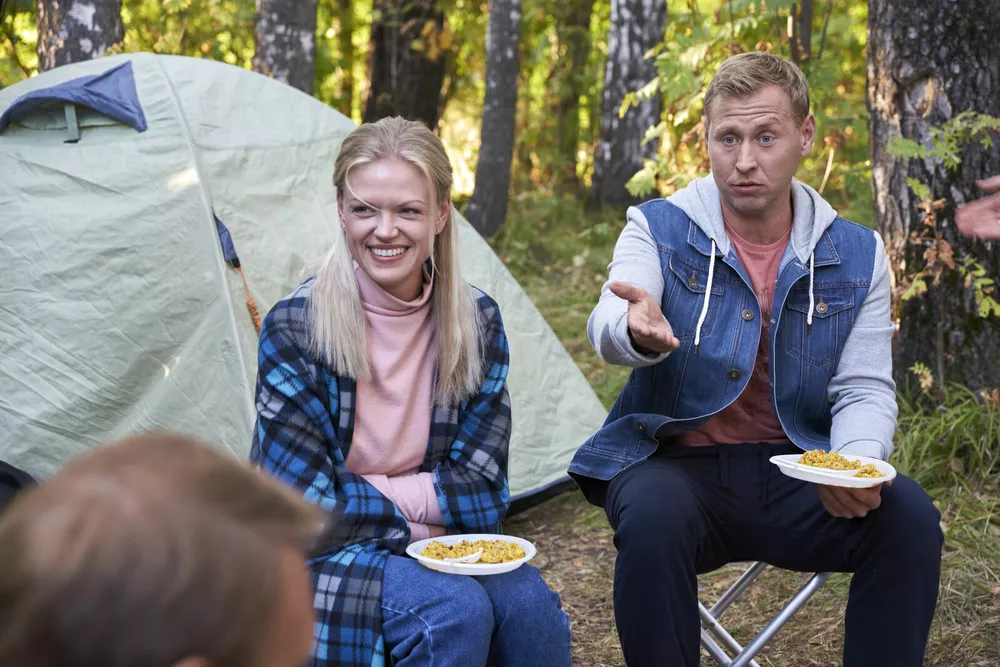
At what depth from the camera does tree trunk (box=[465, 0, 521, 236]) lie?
7.99 metres

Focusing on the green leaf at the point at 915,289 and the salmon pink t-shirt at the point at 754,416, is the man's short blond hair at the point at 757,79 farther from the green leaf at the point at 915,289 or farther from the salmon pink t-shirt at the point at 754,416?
the green leaf at the point at 915,289

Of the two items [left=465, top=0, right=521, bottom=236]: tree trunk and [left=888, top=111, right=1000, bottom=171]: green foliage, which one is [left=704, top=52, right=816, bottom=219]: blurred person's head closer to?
[left=888, top=111, right=1000, bottom=171]: green foliage

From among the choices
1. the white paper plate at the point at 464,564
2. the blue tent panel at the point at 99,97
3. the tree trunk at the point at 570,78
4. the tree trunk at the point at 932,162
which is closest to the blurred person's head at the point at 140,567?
the white paper plate at the point at 464,564

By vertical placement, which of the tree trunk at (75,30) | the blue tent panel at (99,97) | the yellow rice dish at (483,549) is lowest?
the yellow rice dish at (483,549)

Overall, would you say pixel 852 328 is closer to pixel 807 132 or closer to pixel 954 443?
pixel 807 132

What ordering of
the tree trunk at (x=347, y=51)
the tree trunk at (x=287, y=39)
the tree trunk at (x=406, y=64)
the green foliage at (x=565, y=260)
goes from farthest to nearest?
the tree trunk at (x=347, y=51) < the tree trunk at (x=406, y=64) < the tree trunk at (x=287, y=39) < the green foliage at (x=565, y=260)

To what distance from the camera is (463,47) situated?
10906 millimetres

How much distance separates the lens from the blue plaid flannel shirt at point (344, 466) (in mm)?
2111

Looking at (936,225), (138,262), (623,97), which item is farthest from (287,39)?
(936,225)

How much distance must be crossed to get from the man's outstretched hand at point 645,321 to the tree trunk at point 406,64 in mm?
7218

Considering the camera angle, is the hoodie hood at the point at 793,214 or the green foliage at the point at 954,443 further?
the green foliage at the point at 954,443

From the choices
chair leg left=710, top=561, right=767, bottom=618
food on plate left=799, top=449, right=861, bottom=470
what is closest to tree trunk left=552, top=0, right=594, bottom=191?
chair leg left=710, top=561, right=767, bottom=618

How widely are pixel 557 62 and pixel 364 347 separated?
9.34 m

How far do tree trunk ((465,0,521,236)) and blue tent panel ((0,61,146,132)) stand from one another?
4479 mm
